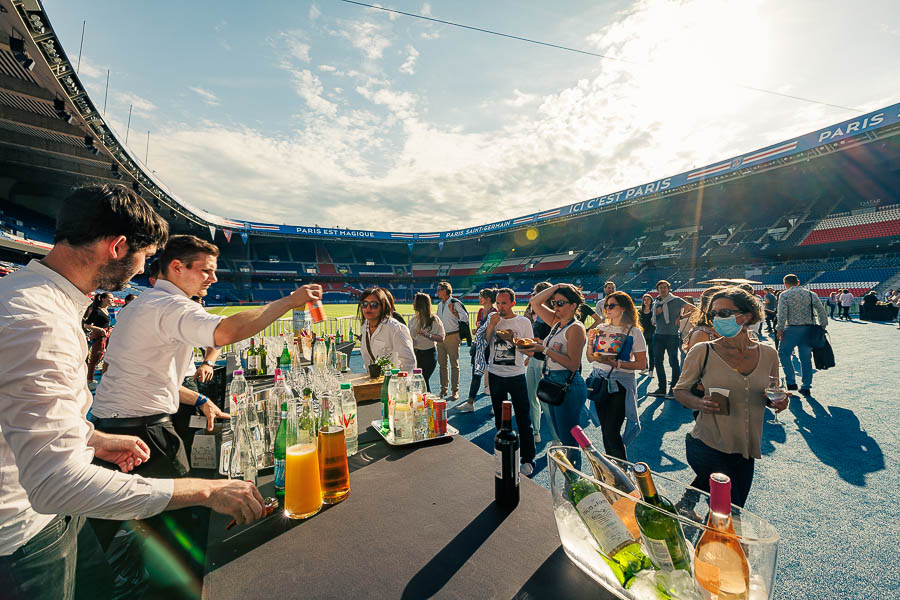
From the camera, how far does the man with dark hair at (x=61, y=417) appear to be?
2.84 feet

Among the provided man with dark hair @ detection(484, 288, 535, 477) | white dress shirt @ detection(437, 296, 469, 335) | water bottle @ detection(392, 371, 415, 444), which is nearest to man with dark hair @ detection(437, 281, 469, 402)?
white dress shirt @ detection(437, 296, 469, 335)

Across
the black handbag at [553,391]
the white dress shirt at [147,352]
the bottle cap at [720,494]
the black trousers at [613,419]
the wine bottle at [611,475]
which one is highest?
the white dress shirt at [147,352]

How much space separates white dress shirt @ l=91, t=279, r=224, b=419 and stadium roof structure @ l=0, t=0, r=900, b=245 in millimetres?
10133

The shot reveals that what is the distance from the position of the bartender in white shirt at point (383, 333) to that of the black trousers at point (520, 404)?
3.25ft

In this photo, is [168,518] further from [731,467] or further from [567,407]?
[731,467]

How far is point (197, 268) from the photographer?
6.69 feet

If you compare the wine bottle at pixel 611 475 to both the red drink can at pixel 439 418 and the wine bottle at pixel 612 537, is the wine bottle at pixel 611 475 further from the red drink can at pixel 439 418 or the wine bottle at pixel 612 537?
the red drink can at pixel 439 418

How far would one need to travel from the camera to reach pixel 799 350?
5.66 metres

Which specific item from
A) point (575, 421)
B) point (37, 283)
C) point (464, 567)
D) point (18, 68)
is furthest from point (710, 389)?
point (18, 68)

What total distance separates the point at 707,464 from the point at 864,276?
31195mm

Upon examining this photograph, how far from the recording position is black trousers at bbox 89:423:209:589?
1428mm

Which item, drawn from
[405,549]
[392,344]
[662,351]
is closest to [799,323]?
[662,351]

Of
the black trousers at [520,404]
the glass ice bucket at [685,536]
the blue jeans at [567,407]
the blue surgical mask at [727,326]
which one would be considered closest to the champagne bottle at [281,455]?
the glass ice bucket at [685,536]

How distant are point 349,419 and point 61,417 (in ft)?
3.84
